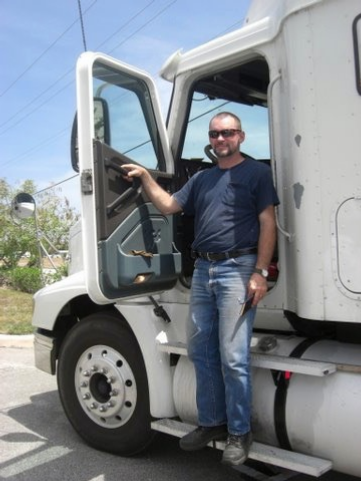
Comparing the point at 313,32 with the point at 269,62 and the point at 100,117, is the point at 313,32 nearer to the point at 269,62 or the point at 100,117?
the point at 269,62

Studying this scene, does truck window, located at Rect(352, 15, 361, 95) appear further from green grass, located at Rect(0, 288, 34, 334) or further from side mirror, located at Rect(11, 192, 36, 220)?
green grass, located at Rect(0, 288, 34, 334)

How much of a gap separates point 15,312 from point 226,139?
879cm

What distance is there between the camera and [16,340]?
8.39 metres

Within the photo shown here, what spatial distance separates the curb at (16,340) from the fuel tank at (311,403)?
5.76 metres

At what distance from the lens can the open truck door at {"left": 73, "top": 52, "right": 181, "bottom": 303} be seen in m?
3.00

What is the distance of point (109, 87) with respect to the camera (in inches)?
130

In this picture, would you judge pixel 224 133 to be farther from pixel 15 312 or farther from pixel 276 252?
pixel 15 312

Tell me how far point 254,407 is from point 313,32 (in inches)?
76.7

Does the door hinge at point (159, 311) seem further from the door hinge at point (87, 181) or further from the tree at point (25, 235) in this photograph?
the tree at point (25, 235)

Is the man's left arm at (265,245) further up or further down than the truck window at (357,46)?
further down

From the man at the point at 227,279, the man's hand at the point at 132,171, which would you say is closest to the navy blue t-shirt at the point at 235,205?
the man at the point at 227,279

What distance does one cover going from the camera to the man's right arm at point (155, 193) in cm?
315

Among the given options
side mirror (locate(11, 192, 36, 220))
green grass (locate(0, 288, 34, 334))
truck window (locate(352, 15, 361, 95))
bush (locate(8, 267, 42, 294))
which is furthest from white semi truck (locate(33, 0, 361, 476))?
bush (locate(8, 267, 42, 294))

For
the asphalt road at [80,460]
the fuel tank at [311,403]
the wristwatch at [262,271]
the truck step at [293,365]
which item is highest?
the wristwatch at [262,271]
